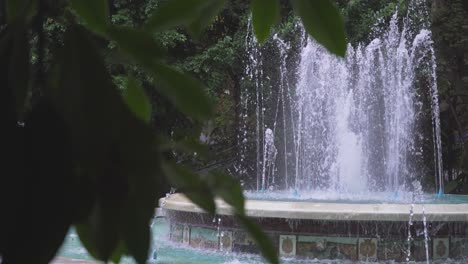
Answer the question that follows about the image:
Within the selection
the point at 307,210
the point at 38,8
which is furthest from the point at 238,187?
the point at 307,210

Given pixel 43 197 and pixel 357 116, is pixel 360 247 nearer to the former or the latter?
pixel 43 197

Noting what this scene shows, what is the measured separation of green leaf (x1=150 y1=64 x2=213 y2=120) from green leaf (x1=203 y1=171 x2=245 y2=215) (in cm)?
5

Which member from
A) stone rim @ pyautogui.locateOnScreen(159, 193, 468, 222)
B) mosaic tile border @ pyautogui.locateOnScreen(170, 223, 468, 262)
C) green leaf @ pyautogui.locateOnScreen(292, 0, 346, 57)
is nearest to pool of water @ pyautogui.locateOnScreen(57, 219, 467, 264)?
mosaic tile border @ pyautogui.locateOnScreen(170, 223, 468, 262)

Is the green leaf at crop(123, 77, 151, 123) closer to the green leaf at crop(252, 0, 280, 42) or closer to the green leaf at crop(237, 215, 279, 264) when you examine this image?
the green leaf at crop(237, 215, 279, 264)

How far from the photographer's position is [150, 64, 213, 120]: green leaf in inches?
21.3

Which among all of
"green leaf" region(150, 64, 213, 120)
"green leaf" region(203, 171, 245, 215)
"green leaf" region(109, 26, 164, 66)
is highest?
"green leaf" region(109, 26, 164, 66)

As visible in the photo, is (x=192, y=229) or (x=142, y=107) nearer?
(x=142, y=107)

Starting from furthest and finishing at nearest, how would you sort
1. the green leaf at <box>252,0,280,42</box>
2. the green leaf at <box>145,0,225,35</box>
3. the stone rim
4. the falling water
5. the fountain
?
the falling water → the fountain → the stone rim → the green leaf at <box>252,0,280,42</box> → the green leaf at <box>145,0,225,35</box>

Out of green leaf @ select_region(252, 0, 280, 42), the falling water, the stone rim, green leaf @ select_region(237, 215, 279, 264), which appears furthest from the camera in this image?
A: the falling water

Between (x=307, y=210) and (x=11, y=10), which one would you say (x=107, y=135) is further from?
(x=307, y=210)

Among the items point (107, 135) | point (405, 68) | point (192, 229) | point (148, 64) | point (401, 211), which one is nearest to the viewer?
point (107, 135)

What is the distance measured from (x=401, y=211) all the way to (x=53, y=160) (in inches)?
259

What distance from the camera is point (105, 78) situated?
0.46m

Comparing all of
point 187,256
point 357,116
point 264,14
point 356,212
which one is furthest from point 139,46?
point 357,116
